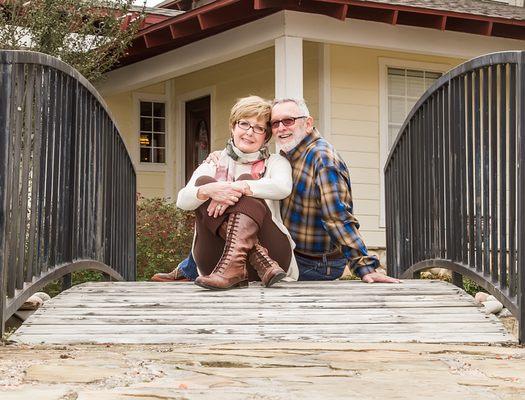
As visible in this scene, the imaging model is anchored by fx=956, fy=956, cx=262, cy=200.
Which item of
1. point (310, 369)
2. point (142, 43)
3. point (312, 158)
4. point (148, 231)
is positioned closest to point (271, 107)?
point (312, 158)

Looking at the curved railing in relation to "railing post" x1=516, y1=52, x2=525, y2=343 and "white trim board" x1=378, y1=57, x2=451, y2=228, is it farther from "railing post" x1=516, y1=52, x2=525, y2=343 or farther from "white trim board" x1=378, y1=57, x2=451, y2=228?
"white trim board" x1=378, y1=57, x2=451, y2=228

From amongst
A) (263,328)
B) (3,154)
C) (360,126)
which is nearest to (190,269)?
(263,328)

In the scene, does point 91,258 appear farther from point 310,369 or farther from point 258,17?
point 258,17

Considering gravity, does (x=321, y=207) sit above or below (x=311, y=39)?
below

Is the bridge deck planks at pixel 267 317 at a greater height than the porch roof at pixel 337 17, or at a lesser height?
lesser

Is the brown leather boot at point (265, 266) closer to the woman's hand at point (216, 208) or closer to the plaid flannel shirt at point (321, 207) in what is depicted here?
the woman's hand at point (216, 208)

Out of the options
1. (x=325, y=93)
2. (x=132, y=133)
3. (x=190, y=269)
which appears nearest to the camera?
(x=190, y=269)

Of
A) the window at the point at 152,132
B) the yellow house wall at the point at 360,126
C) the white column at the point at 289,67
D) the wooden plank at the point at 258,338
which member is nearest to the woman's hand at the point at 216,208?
the wooden plank at the point at 258,338

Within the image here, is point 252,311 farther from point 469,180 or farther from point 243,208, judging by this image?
point 469,180

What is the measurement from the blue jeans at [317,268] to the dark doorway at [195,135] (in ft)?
28.7

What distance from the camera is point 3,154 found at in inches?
144

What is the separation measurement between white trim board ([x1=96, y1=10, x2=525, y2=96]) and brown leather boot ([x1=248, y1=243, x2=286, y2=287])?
20.0ft

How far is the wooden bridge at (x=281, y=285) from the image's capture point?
373cm

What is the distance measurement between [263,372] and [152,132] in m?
11.6
